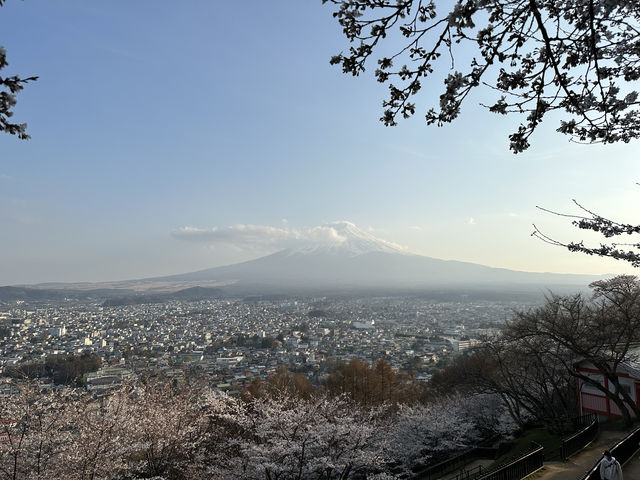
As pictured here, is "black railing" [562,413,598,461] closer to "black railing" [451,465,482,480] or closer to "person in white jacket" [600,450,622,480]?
"black railing" [451,465,482,480]

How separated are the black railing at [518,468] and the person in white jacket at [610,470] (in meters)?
1.62

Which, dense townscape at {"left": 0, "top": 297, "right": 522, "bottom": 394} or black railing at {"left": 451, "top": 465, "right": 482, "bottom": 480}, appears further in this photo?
dense townscape at {"left": 0, "top": 297, "right": 522, "bottom": 394}

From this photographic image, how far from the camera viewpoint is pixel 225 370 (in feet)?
110

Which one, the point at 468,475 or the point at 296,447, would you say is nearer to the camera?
the point at 296,447

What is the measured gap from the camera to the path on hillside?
7.58 metres

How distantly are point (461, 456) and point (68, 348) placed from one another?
4729cm

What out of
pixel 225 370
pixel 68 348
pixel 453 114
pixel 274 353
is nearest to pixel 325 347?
pixel 274 353

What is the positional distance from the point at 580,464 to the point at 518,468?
7.55 feet

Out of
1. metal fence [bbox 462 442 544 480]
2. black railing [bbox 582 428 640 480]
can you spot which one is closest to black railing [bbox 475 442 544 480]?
metal fence [bbox 462 442 544 480]

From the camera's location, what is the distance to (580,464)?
27.8ft

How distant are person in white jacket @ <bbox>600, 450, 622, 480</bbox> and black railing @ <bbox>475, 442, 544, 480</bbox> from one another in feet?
5.32

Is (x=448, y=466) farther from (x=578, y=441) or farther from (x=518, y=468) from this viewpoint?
(x=518, y=468)

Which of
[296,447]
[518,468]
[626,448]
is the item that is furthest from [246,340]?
[626,448]

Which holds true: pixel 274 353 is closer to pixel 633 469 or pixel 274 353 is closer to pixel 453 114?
pixel 633 469
